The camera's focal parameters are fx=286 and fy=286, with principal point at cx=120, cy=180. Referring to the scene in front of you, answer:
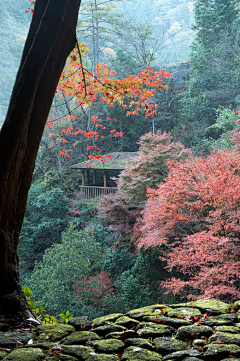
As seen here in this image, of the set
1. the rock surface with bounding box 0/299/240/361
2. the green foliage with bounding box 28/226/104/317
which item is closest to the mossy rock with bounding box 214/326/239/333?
the rock surface with bounding box 0/299/240/361

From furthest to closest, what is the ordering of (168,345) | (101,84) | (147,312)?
(101,84) < (147,312) < (168,345)

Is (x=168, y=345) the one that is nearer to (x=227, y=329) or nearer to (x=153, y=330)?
(x=153, y=330)

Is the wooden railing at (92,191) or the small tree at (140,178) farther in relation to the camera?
the wooden railing at (92,191)

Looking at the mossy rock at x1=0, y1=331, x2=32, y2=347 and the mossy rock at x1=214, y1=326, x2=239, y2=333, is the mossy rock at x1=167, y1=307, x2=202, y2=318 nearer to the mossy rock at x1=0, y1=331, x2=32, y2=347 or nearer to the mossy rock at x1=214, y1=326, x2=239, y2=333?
the mossy rock at x1=214, y1=326, x2=239, y2=333

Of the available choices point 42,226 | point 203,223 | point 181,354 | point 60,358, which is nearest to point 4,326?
point 60,358

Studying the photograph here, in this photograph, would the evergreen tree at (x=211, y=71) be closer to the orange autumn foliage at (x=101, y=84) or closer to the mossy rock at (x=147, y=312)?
the orange autumn foliage at (x=101, y=84)

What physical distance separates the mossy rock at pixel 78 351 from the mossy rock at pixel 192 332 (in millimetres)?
604

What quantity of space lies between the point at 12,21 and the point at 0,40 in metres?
2.26

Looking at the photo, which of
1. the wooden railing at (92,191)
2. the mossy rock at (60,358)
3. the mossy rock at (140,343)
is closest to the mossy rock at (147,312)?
the mossy rock at (140,343)

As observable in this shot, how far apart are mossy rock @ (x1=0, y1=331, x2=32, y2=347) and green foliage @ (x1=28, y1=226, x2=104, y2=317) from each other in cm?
616

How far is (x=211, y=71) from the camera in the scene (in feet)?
53.2

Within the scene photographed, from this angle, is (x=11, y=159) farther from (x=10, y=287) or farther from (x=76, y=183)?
(x=76, y=183)

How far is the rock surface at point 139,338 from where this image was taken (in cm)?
157

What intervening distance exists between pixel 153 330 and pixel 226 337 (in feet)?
1.50
